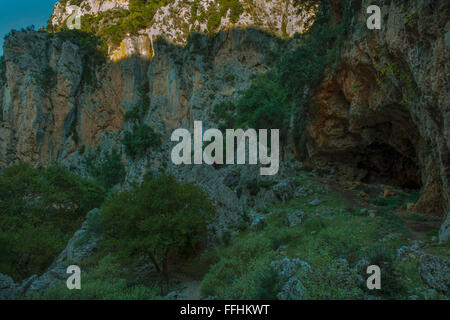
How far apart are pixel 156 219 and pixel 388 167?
17178 mm

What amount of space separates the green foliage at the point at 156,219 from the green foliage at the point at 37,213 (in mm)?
5263

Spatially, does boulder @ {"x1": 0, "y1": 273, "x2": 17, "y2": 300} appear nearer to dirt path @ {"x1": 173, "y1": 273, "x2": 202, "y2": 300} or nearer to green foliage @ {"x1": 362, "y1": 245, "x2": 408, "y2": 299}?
dirt path @ {"x1": 173, "y1": 273, "x2": 202, "y2": 300}

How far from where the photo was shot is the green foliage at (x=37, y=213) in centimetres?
1275

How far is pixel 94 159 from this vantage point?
4091 cm

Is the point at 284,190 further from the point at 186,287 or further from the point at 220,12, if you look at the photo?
the point at 220,12

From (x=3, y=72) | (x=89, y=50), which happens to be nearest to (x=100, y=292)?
(x=89, y=50)

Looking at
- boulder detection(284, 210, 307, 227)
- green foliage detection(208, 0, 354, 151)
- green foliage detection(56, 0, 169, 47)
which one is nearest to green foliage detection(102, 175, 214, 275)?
boulder detection(284, 210, 307, 227)

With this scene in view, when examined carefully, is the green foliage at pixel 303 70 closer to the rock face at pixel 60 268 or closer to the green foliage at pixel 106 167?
the rock face at pixel 60 268

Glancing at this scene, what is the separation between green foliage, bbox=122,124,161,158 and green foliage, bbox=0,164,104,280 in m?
12.1

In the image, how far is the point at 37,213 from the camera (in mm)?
17797

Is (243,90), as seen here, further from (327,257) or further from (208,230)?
(327,257)

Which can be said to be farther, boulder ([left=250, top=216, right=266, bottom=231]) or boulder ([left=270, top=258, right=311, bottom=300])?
boulder ([left=250, top=216, right=266, bottom=231])

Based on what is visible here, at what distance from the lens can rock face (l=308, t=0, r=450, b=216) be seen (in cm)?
726
